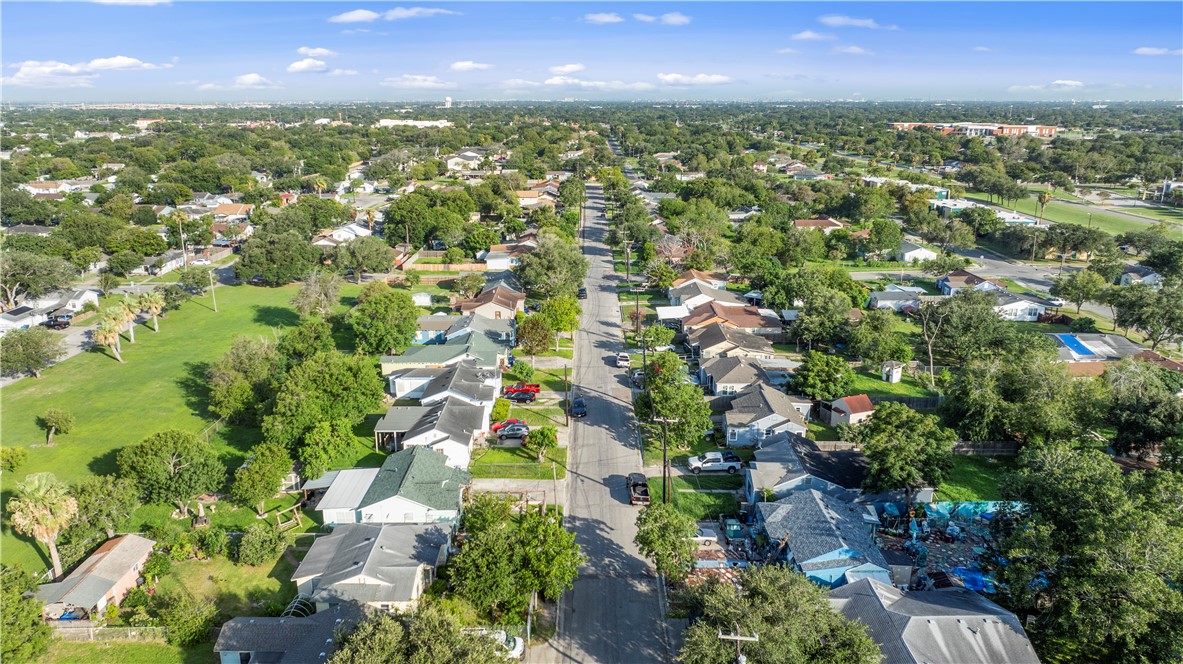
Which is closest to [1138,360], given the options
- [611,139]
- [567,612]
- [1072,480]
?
[1072,480]

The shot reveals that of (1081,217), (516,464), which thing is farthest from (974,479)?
(1081,217)

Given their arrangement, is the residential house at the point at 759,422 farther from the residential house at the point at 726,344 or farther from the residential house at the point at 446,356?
the residential house at the point at 446,356

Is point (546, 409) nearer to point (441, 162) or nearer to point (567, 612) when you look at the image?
point (567, 612)

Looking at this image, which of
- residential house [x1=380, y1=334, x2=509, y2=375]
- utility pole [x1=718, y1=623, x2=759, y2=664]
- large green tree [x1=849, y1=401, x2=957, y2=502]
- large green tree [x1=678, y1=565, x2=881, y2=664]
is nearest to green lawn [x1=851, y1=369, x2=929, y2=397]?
large green tree [x1=849, y1=401, x2=957, y2=502]

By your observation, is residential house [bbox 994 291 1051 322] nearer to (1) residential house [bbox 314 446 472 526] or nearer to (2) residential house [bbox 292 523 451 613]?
(1) residential house [bbox 314 446 472 526]

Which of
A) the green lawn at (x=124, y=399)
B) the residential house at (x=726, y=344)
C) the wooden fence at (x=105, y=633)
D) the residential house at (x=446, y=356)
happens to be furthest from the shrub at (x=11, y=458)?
the residential house at (x=726, y=344)

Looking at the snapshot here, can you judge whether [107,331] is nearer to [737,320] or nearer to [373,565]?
[373,565]
